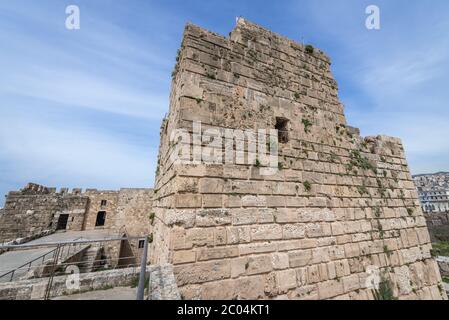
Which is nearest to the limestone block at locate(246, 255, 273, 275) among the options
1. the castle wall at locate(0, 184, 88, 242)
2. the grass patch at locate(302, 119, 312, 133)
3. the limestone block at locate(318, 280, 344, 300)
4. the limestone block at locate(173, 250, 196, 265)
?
the limestone block at locate(173, 250, 196, 265)

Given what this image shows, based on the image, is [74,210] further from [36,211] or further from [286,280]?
[286,280]

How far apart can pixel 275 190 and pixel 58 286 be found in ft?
14.3

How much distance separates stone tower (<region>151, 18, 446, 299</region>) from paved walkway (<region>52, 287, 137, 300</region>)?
2.28 ft

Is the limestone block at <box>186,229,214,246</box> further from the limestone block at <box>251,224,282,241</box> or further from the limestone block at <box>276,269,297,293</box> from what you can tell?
the limestone block at <box>276,269,297,293</box>

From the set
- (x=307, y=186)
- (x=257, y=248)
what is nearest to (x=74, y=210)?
(x=257, y=248)

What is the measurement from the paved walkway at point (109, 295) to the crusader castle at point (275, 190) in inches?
26.1

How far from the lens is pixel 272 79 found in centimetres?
454

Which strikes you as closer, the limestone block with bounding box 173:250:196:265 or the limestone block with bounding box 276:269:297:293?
the limestone block with bounding box 173:250:196:265

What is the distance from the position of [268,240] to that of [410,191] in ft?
18.5

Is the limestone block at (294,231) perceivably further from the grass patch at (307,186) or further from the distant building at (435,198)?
the distant building at (435,198)

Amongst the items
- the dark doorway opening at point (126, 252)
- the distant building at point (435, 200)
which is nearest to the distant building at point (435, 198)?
the distant building at point (435, 200)

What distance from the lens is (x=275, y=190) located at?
3.73 metres

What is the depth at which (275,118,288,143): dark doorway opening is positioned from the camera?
4340mm

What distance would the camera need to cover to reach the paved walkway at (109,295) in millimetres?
3400
